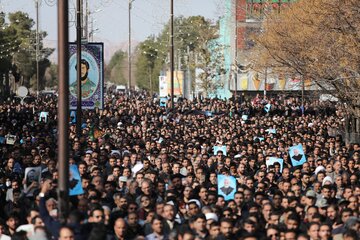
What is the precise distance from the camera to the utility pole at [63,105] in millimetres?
13859

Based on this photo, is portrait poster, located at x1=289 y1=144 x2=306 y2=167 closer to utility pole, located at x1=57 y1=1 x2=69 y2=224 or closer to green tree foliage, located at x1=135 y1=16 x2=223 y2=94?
utility pole, located at x1=57 y1=1 x2=69 y2=224

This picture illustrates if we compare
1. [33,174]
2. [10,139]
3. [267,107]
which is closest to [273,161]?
[33,174]

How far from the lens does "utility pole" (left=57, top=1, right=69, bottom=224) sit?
1386 centimetres

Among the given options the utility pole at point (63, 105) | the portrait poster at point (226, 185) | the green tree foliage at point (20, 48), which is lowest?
the portrait poster at point (226, 185)

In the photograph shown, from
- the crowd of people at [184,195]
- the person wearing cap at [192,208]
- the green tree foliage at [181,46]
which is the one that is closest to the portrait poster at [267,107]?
the crowd of people at [184,195]

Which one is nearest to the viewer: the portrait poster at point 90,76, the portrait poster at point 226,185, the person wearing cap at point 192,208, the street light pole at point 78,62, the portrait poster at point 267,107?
the person wearing cap at point 192,208

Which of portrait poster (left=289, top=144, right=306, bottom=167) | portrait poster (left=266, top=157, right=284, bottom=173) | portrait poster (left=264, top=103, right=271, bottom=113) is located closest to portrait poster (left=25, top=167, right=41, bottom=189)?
portrait poster (left=266, top=157, right=284, bottom=173)

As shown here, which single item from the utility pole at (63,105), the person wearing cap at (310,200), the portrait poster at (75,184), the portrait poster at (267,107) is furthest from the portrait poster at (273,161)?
the portrait poster at (267,107)

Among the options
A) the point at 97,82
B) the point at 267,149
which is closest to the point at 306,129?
the point at 97,82

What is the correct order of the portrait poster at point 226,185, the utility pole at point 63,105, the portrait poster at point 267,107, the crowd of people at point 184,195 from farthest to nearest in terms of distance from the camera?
the portrait poster at point 267,107
the portrait poster at point 226,185
the utility pole at point 63,105
the crowd of people at point 184,195

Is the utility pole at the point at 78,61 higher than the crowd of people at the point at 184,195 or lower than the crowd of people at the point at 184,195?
higher

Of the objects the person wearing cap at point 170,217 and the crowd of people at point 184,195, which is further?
the person wearing cap at point 170,217

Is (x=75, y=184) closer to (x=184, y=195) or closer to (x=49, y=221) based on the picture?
(x=184, y=195)

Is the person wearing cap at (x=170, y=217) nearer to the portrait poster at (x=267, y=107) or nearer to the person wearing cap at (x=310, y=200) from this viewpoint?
the person wearing cap at (x=310, y=200)
